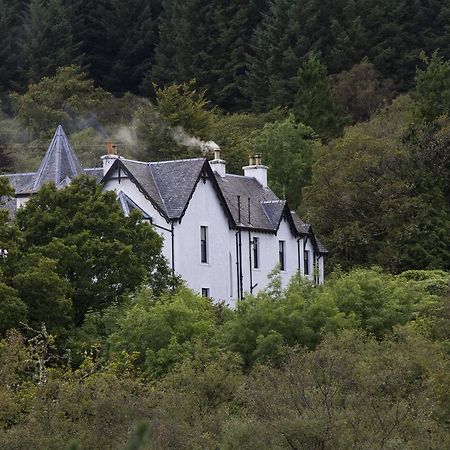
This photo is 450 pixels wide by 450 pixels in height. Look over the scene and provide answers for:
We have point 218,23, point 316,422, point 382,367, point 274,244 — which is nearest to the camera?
point 316,422

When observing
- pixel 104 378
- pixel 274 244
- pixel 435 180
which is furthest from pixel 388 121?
pixel 104 378

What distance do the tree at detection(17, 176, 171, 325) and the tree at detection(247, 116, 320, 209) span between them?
1034 inches

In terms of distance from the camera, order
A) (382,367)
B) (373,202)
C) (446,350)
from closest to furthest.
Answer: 1. (382,367)
2. (446,350)
3. (373,202)

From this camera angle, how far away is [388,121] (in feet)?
246

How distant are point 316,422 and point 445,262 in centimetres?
3099

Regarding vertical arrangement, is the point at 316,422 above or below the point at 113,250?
below

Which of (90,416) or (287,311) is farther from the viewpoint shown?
(287,311)

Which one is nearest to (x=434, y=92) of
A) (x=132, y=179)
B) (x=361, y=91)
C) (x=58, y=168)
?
(x=361, y=91)

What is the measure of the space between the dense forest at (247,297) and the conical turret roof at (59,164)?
8.28 m

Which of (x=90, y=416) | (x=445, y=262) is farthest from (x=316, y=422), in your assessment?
(x=445, y=262)

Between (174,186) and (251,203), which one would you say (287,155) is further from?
(174,186)

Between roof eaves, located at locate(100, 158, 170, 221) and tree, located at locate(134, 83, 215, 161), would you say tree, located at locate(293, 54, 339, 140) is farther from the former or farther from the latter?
roof eaves, located at locate(100, 158, 170, 221)

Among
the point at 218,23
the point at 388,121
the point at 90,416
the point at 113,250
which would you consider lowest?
the point at 90,416

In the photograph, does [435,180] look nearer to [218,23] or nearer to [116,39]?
[218,23]
